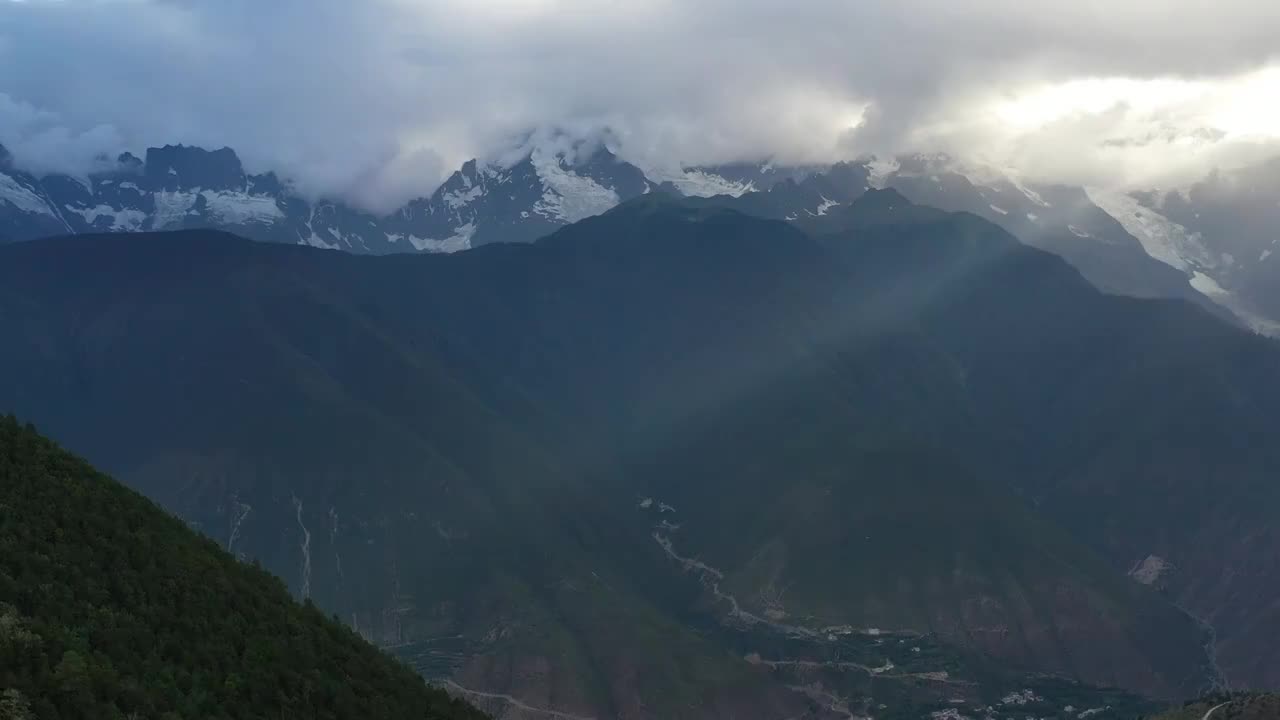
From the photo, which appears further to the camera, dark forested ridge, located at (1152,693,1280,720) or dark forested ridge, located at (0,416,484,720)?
dark forested ridge, located at (1152,693,1280,720)

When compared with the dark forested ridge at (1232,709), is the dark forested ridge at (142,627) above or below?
above

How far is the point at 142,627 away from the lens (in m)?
69.2

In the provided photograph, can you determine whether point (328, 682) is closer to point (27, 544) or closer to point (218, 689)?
Result: point (218, 689)

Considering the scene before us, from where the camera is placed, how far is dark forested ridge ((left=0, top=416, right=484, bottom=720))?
56719 mm

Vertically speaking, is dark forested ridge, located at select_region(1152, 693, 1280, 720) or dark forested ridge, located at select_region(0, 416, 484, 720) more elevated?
dark forested ridge, located at select_region(0, 416, 484, 720)

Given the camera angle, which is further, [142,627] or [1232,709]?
[1232,709]

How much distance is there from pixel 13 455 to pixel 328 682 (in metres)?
26.3

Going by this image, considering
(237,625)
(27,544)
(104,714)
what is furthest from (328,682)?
(104,714)

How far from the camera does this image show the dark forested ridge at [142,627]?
56719 millimetres

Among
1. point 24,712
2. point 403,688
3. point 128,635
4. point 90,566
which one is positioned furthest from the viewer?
point 403,688

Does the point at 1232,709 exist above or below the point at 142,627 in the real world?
below

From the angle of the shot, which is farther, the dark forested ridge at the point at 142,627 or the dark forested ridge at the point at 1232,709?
the dark forested ridge at the point at 1232,709

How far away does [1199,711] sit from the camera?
145000mm

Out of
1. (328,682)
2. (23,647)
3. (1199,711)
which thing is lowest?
(1199,711)
